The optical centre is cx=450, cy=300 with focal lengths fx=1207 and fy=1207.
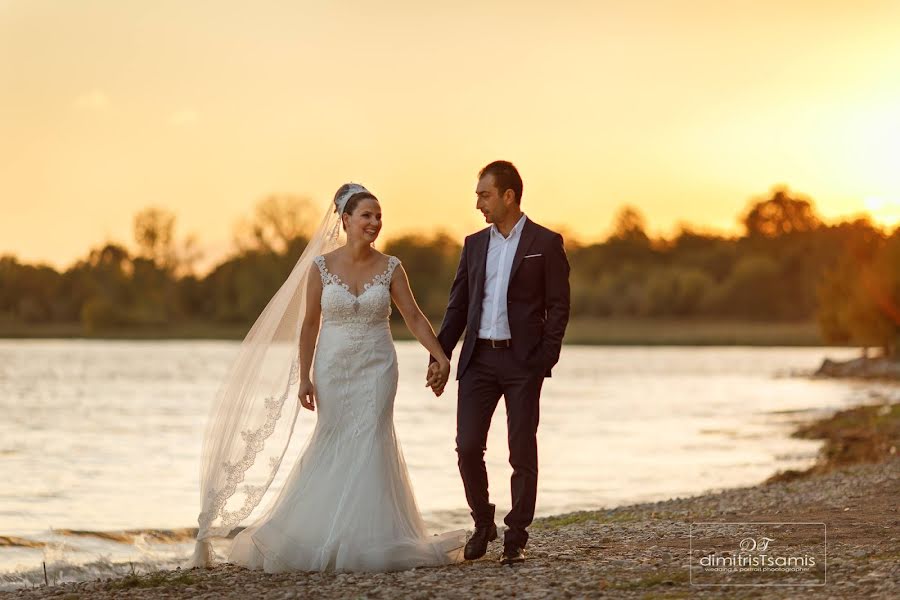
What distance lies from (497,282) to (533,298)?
0.83 ft

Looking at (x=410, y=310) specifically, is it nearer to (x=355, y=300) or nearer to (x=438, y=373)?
(x=355, y=300)

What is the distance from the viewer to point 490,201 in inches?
299

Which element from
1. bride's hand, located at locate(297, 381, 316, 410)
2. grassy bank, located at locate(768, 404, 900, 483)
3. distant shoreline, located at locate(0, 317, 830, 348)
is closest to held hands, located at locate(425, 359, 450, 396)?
bride's hand, located at locate(297, 381, 316, 410)

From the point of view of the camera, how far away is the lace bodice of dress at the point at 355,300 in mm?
7922

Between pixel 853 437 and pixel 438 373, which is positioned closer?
pixel 438 373

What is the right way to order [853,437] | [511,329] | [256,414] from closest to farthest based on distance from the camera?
1. [511,329]
2. [256,414]
3. [853,437]

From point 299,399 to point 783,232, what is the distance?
4503 inches

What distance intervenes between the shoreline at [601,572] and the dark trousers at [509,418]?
415mm

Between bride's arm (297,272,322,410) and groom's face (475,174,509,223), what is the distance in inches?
48.4

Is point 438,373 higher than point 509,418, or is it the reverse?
point 438,373

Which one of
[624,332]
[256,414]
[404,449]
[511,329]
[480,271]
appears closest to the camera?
[511,329]

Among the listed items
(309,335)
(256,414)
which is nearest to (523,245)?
(309,335)

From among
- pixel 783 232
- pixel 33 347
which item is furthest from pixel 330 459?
pixel 783 232

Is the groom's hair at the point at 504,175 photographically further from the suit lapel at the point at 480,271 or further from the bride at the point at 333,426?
the bride at the point at 333,426
